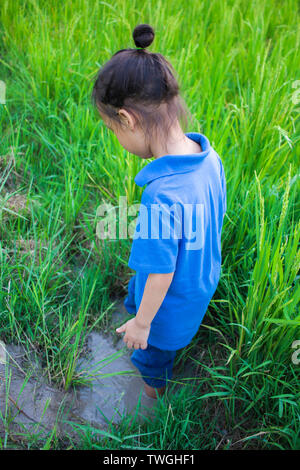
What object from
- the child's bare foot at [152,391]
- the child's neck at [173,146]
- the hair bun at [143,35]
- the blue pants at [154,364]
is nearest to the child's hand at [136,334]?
the blue pants at [154,364]

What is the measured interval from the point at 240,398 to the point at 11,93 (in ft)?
6.49

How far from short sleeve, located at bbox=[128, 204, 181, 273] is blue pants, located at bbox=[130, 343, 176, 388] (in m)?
0.47

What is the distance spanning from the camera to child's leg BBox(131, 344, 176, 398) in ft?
4.22

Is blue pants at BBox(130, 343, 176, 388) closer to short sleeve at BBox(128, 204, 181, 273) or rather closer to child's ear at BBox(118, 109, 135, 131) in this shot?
short sleeve at BBox(128, 204, 181, 273)

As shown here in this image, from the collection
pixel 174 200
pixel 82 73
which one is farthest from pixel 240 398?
pixel 82 73

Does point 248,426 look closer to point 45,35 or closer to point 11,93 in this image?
point 11,93

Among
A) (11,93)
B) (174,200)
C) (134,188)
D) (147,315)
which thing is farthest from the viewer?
(11,93)

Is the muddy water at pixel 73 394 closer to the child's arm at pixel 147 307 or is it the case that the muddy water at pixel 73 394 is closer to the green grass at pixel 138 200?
the green grass at pixel 138 200

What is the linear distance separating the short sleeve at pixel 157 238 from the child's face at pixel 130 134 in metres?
0.17

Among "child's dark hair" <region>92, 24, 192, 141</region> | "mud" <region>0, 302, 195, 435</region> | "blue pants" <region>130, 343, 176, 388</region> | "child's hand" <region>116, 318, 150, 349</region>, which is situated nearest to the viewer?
"child's dark hair" <region>92, 24, 192, 141</region>

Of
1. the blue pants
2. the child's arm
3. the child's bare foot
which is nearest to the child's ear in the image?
the child's arm

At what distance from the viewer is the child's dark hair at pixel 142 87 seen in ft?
2.82

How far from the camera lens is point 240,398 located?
1.17m
